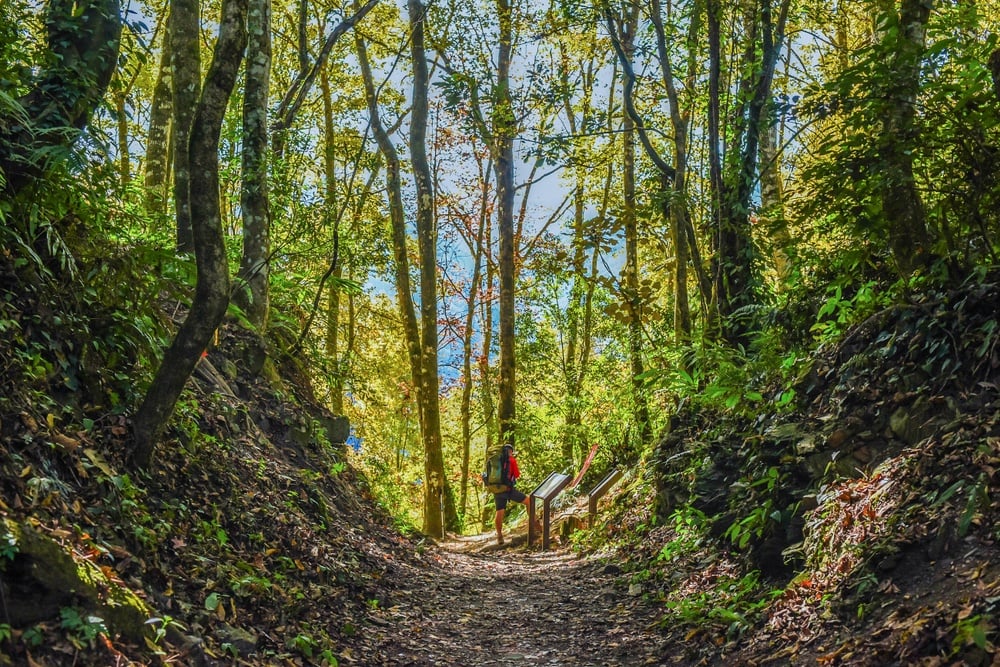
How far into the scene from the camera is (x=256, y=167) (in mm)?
9188

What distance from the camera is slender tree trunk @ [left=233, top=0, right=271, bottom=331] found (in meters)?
9.03

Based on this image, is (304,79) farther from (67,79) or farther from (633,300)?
(67,79)

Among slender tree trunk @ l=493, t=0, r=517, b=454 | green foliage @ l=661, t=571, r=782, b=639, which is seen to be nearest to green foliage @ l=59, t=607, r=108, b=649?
green foliage @ l=661, t=571, r=782, b=639

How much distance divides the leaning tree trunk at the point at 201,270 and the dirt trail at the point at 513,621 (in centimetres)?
239

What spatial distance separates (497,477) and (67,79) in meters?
10.3

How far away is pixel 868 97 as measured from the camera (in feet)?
17.4

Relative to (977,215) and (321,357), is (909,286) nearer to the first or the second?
(977,215)

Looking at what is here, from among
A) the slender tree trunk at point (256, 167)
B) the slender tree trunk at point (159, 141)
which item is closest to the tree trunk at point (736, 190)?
the slender tree trunk at point (256, 167)

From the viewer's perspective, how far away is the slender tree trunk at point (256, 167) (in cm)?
903

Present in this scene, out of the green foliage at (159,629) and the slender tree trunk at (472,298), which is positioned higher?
the slender tree trunk at (472,298)

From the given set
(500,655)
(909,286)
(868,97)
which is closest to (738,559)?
(500,655)

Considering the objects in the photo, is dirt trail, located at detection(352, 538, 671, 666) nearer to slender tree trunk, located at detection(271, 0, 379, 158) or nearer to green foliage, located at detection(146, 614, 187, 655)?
green foliage, located at detection(146, 614, 187, 655)

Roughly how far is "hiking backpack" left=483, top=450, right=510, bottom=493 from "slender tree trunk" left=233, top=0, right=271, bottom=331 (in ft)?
19.6

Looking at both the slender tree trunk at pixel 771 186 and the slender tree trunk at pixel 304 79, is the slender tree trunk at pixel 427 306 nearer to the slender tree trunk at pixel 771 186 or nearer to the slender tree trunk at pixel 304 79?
the slender tree trunk at pixel 304 79
